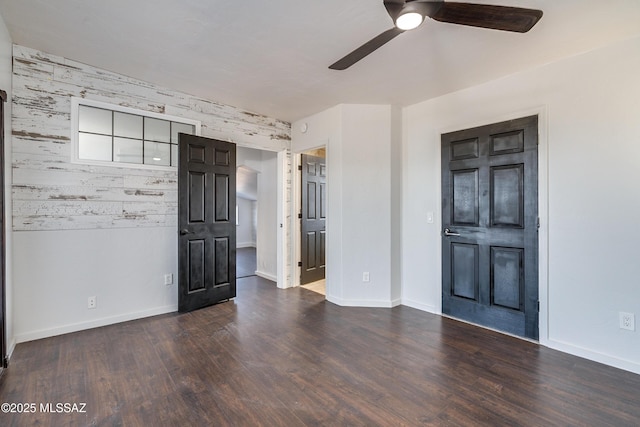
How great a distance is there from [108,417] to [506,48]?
3.87m

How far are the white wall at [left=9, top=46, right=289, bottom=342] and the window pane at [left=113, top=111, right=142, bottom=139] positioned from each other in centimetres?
13

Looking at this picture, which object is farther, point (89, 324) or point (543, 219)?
point (89, 324)

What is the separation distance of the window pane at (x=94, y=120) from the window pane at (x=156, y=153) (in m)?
0.38

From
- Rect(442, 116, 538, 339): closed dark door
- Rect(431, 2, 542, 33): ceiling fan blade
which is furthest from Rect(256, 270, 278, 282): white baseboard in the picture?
Rect(431, 2, 542, 33): ceiling fan blade

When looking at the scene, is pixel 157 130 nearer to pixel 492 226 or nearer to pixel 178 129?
pixel 178 129

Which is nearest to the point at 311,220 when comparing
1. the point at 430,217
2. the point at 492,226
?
the point at 430,217

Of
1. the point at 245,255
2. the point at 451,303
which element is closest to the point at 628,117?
the point at 451,303

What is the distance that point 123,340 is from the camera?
2.74 m

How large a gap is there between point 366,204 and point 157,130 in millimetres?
2646

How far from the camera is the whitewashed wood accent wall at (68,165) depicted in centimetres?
265

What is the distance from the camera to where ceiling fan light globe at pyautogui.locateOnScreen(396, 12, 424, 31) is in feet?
5.26

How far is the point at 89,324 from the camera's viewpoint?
2.97 metres

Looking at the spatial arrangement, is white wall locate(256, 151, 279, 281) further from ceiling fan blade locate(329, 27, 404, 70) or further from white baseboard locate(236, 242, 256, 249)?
white baseboard locate(236, 242, 256, 249)

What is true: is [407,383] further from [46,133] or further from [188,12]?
[46,133]
